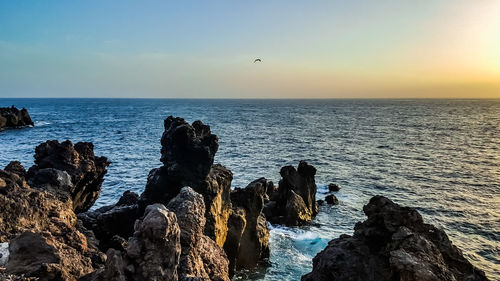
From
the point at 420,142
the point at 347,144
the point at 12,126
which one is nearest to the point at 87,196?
the point at 347,144

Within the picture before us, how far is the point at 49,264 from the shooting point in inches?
319

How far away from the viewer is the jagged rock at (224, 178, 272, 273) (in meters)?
20.3

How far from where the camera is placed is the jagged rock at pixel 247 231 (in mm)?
20312

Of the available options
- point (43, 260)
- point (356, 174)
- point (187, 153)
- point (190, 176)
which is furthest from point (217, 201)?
point (356, 174)

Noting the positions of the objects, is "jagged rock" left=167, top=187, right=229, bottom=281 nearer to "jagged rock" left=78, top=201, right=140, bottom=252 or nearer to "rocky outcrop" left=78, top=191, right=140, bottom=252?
"rocky outcrop" left=78, top=191, right=140, bottom=252

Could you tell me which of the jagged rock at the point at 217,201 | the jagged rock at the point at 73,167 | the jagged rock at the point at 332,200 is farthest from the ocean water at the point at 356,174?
the jagged rock at the point at 73,167

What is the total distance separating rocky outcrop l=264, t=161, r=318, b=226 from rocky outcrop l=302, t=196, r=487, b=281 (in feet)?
54.4

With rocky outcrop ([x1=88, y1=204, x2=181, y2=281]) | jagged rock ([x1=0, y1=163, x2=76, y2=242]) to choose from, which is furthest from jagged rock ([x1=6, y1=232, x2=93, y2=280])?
jagged rock ([x1=0, y1=163, x2=76, y2=242])

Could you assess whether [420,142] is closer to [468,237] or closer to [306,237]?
[468,237]

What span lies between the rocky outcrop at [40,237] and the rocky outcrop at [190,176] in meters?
5.88

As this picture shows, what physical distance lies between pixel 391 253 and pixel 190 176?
10.9 meters

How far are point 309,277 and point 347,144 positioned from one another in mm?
66309

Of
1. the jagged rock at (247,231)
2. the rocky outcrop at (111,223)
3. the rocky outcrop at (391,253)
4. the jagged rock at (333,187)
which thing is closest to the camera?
the rocky outcrop at (391,253)

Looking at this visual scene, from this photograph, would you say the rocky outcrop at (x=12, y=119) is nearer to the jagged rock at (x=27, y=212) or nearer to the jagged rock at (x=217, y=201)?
the jagged rock at (x=217, y=201)
